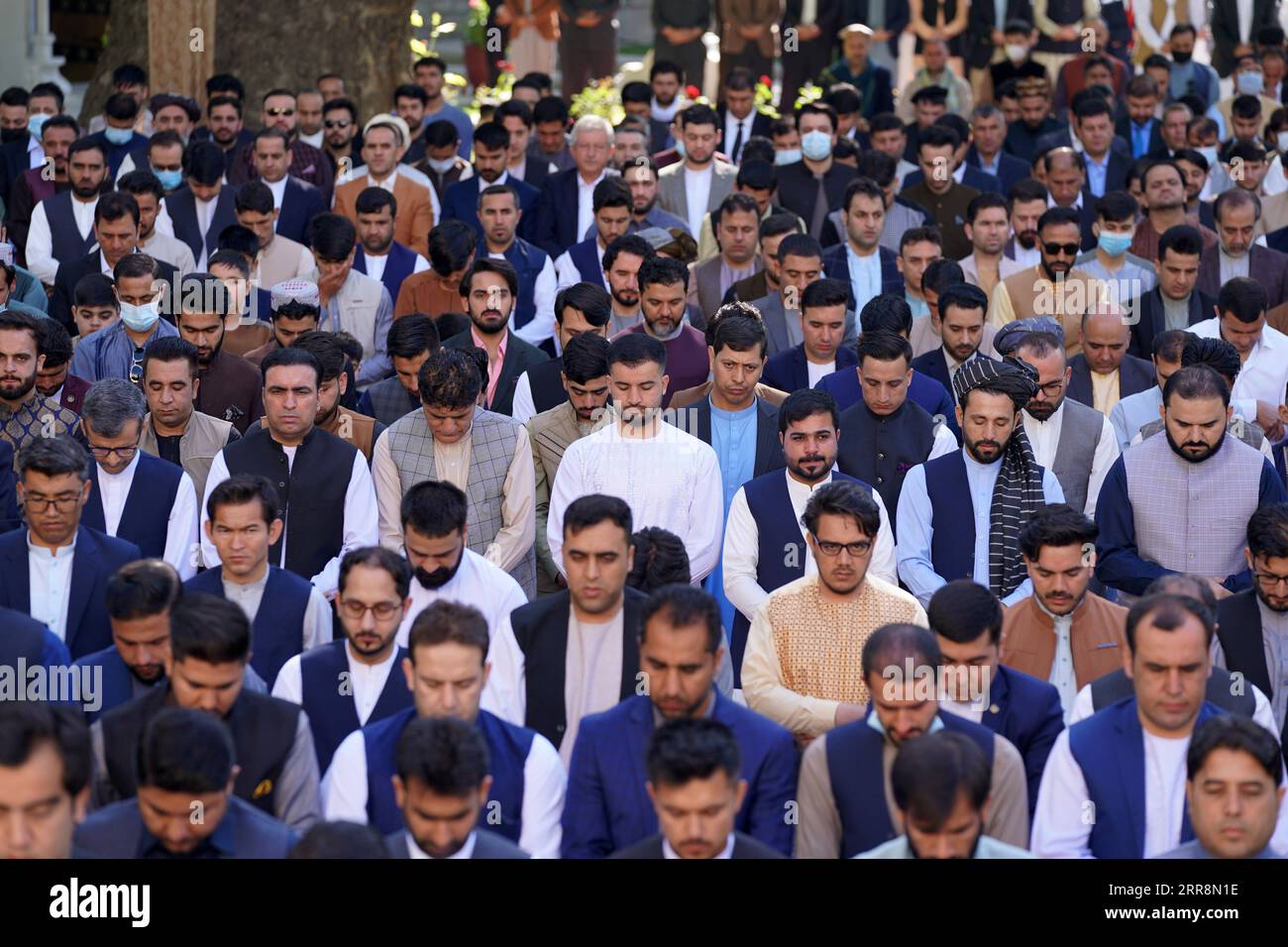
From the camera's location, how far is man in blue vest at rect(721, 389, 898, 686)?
7.29 metres

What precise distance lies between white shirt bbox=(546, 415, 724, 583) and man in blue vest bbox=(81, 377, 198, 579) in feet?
4.60

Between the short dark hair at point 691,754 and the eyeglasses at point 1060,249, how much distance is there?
583cm

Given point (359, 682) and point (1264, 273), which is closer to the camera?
point (359, 682)

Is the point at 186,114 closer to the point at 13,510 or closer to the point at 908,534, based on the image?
the point at 13,510

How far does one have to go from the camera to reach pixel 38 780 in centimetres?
486

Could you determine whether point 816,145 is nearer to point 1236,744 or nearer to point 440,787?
point 1236,744

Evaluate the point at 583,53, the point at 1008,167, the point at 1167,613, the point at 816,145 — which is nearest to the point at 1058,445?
the point at 1167,613

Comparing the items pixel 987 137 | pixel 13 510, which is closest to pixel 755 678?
pixel 13 510

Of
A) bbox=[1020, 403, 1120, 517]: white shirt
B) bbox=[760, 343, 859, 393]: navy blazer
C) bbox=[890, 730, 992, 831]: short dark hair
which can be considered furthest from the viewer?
bbox=[760, 343, 859, 393]: navy blazer

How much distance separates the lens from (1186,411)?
7480mm

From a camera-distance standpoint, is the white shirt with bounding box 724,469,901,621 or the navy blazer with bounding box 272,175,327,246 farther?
the navy blazer with bounding box 272,175,327,246

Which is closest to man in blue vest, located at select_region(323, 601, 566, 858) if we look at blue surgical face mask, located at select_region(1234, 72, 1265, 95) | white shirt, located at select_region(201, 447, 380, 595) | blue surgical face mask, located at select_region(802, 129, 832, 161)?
white shirt, located at select_region(201, 447, 380, 595)

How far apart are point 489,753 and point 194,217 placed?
6985 millimetres

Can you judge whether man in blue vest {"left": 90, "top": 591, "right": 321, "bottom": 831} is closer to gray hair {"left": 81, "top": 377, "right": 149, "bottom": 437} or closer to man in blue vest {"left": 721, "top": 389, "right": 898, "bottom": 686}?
gray hair {"left": 81, "top": 377, "right": 149, "bottom": 437}
